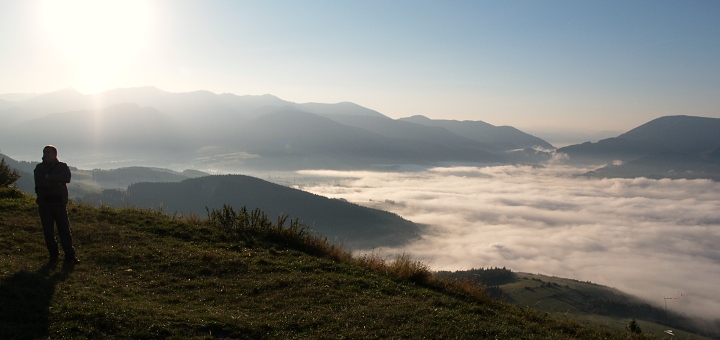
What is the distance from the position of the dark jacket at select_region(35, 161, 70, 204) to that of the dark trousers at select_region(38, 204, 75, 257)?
15 centimetres

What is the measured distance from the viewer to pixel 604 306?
122188 mm

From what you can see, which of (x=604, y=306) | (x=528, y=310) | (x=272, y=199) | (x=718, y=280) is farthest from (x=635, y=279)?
(x=528, y=310)

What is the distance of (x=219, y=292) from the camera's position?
293 inches

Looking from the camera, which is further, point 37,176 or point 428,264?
point 428,264

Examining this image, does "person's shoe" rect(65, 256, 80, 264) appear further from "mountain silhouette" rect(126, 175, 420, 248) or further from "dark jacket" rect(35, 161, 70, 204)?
"mountain silhouette" rect(126, 175, 420, 248)

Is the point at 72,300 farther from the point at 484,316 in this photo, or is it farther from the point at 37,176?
the point at 484,316

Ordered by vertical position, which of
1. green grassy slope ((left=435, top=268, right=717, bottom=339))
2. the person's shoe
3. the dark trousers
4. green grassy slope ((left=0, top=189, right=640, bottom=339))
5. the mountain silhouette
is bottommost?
green grassy slope ((left=435, top=268, right=717, bottom=339))

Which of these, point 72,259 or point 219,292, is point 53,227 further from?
point 219,292

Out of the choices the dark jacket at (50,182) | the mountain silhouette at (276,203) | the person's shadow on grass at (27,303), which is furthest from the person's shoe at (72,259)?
the mountain silhouette at (276,203)

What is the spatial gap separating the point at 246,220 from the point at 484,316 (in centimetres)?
723

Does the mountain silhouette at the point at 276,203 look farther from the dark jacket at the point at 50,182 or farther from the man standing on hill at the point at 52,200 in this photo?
the dark jacket at the point at 50,182

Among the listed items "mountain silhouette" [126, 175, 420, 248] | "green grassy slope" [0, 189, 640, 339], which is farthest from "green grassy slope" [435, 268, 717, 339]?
"green grassy slope" [0, 189, 640, 339]

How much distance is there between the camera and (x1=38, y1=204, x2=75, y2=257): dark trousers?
7.90 m

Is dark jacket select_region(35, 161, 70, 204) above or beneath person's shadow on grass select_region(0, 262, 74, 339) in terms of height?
above
